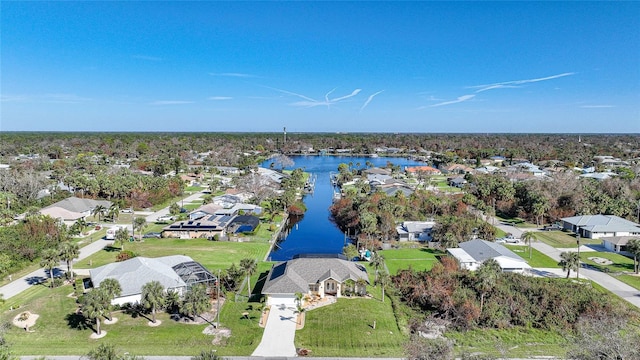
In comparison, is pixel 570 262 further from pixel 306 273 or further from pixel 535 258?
pixel 306 273

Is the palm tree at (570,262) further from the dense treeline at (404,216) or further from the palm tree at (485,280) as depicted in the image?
the dense treeline at (404,216)

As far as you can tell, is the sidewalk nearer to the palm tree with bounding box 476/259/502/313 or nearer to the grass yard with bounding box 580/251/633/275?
the palm tree with bounding box 476/259/502/313

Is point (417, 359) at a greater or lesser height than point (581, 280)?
greater

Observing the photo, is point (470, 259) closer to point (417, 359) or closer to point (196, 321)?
point (417, 359)

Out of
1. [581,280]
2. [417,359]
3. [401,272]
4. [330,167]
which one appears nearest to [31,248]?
[401,272]

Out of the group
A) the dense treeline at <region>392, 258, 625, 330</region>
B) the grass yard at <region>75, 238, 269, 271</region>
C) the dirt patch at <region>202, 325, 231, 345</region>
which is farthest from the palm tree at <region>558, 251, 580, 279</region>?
the dirt patch at <region>202, 325, 231, 345</region>

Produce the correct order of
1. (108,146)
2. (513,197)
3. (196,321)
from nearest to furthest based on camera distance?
(196,321) → (513,197) → (108,146)

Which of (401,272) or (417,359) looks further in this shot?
(401,272)
